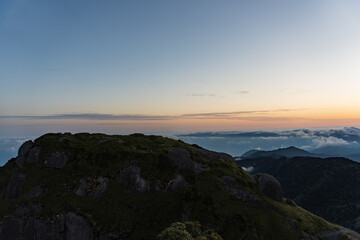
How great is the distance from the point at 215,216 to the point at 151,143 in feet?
131

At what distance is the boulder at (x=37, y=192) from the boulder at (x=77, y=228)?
1225 cm

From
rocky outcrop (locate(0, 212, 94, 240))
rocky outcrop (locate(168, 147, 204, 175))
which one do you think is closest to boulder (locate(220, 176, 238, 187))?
rocky outcrop (locate(168, 147, 204, 175))

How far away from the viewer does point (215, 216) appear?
6581cm

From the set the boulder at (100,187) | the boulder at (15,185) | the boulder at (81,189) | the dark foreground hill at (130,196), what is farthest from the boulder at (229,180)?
the boulder at (15,185)

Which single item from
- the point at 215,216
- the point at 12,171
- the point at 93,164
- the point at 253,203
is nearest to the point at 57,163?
the point at 93,164

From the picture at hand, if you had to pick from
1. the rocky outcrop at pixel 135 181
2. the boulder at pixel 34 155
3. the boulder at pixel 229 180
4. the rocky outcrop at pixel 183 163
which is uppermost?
the boulder at pixel 34 155

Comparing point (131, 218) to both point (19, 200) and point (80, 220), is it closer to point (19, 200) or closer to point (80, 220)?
point (80, 220)

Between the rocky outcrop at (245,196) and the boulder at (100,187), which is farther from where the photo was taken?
the rocky outcrop at (245,196)

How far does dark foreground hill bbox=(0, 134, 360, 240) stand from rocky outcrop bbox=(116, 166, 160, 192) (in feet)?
1.01

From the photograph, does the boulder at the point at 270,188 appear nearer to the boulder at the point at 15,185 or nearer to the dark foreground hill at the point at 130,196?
the dark foreground hill at the point at 130,196

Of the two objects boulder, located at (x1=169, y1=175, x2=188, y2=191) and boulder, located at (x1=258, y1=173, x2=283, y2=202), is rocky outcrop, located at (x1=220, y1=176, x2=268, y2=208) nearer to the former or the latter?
boulder, located at (x1=258, y1=173, x2=283, y2=202)

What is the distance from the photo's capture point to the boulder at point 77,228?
61.5 meters

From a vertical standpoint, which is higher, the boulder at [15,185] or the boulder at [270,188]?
the boulder at [15,185]

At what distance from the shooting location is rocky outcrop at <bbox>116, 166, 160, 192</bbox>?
71562 millimetres
